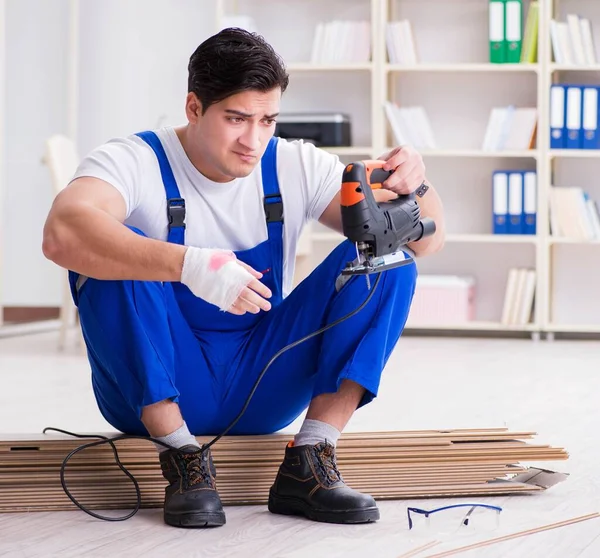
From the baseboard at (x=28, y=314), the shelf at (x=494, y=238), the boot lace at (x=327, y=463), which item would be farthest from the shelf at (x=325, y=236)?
the boot lace at (x=327, y=463)

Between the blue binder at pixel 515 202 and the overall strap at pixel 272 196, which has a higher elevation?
the overall strap at pixel 272 196

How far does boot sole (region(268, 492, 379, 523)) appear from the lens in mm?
1779

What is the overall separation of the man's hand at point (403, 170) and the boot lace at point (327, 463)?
0.45 metres

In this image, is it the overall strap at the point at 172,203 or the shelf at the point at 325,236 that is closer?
the overall strap at the point at 172,203

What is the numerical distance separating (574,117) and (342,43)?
1.17m

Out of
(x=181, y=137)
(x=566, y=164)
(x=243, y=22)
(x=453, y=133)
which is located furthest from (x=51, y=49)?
(x=181, y=137)

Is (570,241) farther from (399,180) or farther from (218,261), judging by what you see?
(218,261)

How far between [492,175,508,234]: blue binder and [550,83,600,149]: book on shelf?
10.9 inches

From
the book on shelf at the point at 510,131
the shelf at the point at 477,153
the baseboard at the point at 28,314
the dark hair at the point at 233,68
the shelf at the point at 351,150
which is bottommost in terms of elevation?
the baseboard at the point at 28,314

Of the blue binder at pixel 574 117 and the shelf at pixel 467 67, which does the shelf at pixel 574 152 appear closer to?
the blue binder at pixel 574 117

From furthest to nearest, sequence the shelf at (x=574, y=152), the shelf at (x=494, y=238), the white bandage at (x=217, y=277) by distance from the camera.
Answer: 1. the shelf at (x=494, y=238)
2. the shelf at (x=574, y=152)
3. the white bandage at (x=217, y=277)

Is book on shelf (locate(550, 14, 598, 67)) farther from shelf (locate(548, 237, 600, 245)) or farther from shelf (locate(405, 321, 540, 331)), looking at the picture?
shelf (locate(405, 321, 540, 331))

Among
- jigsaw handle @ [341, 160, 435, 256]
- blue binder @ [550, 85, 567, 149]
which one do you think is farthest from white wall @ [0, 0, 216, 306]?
jigsaw handle @ [341, 160, 435, 256]

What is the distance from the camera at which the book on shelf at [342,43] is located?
17.5 feet
